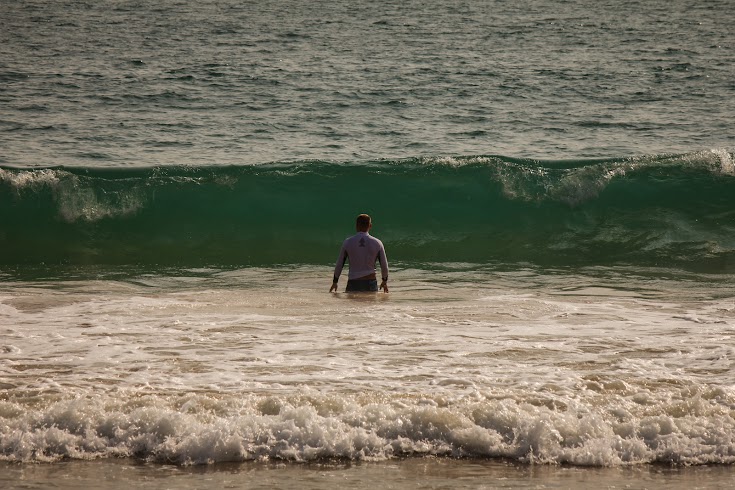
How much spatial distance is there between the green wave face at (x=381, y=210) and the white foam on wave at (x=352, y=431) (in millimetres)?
8342

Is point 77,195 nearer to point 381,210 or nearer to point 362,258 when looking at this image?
point 381,210

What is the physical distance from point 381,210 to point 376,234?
76 cm

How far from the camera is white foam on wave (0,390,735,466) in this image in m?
5.88

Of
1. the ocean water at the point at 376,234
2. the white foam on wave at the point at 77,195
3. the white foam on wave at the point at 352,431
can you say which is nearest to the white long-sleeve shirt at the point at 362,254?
the ocean water at the point at 376,234

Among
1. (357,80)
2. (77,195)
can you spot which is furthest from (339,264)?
(357,80)

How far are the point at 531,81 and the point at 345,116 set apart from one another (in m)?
5.73

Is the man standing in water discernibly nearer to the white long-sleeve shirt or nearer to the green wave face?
the white long-sleeve shirt

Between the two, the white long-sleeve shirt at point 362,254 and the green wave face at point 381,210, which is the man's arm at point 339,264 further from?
the green wave face at point 381,210

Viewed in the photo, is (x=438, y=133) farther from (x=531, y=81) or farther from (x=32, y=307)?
(x=32, y=307)

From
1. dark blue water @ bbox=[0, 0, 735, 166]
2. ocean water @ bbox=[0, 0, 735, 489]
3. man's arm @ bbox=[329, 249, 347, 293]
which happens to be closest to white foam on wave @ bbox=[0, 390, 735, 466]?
ocean water @ bbox=[0, 0, 735, 489]

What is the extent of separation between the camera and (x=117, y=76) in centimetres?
2398

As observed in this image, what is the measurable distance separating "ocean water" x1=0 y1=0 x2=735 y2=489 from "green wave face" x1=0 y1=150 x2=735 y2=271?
0.19 ft

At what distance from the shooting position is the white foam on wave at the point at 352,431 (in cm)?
588

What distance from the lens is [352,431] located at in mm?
6078
